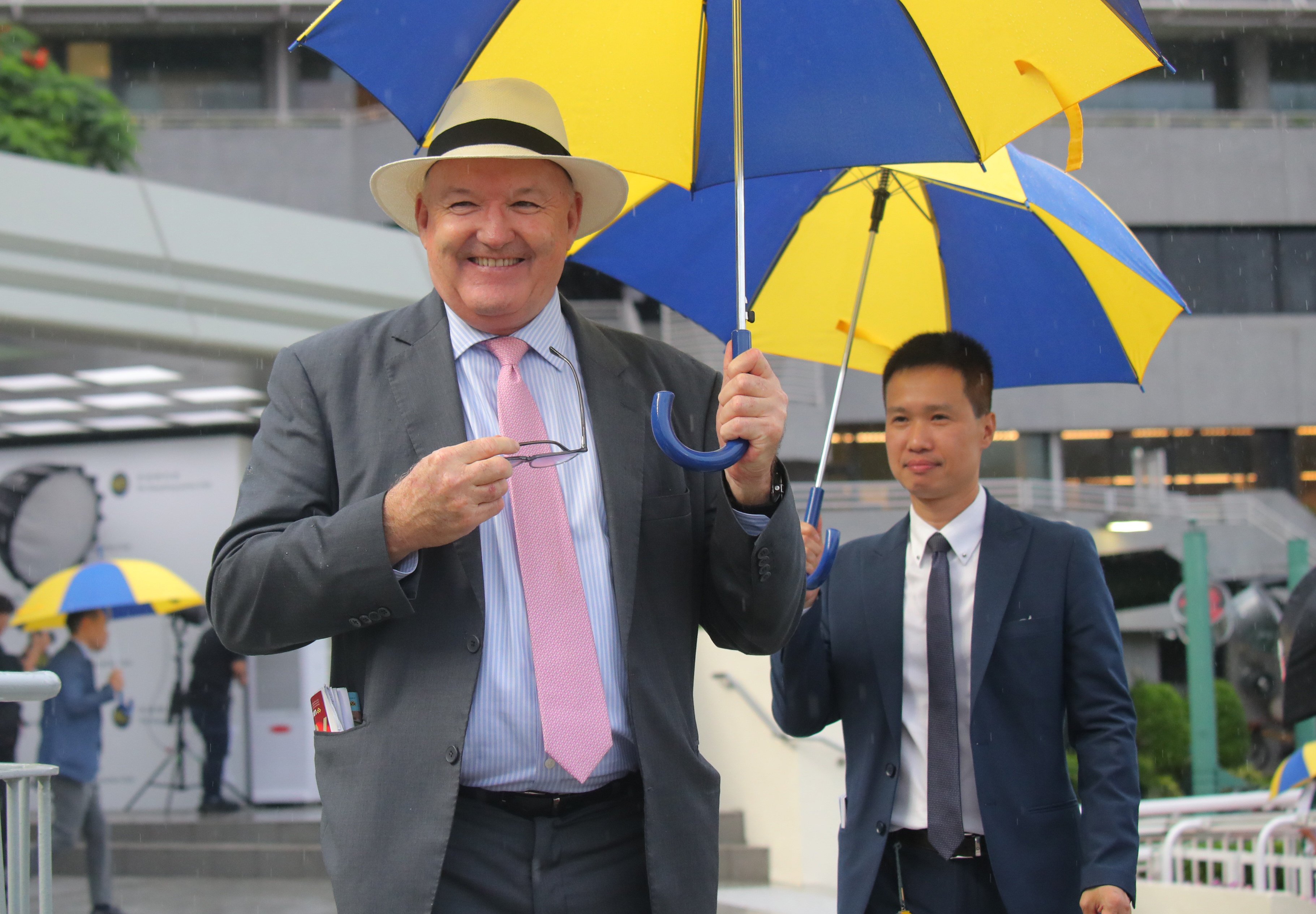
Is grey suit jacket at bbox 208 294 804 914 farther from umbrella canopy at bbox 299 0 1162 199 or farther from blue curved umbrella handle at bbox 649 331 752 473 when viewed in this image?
umbrella canopy at bbox 299 0 1162 199

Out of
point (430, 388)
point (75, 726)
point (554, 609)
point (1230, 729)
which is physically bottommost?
point (1230, 729)

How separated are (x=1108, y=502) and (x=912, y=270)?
21834 mm

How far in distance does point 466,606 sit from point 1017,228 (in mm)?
2329

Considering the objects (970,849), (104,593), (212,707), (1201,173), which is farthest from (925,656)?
(1201,173)

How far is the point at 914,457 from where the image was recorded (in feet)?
10.8

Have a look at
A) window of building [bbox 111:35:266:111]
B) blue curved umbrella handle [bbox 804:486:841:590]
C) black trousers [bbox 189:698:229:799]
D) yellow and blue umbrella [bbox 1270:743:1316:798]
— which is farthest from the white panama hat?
window of building [bbox 111:35:266:111]

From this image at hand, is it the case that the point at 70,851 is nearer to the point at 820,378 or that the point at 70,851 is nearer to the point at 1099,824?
the point at 1099,824

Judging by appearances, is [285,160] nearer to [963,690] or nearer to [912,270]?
[912,270]

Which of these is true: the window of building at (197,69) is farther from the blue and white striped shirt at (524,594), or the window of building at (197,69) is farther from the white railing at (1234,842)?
the blue and white striped shirt at (524,594)

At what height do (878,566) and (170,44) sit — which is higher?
(170,44)

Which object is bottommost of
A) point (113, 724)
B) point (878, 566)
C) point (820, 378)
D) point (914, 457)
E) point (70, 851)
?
point (70, 851)

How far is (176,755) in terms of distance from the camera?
37.1ft

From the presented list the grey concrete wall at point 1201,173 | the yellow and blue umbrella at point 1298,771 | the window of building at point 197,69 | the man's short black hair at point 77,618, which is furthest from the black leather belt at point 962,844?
the window of building at point 197,69

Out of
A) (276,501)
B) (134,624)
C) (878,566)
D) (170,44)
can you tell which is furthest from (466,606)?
(170,44)
